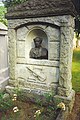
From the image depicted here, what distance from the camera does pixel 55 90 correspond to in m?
4.12

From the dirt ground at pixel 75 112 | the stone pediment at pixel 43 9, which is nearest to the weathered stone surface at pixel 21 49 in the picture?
the stone pediment at pixel 43 9

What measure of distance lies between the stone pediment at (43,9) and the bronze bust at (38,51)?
663 mm

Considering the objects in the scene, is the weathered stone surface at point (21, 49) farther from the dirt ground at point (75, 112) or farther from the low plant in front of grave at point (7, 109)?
the dirt ground at point (75, 112)

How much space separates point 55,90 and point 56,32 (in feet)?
4.48

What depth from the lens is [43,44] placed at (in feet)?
14.5

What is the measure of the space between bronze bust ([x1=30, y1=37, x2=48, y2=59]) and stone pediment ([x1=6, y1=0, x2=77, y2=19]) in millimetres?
663

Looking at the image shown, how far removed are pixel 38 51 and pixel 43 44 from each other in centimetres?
26

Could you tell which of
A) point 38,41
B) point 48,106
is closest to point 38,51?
point 38,41

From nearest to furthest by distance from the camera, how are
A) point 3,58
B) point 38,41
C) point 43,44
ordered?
1. point 38,41
2. point 43,44
3. point 3,58

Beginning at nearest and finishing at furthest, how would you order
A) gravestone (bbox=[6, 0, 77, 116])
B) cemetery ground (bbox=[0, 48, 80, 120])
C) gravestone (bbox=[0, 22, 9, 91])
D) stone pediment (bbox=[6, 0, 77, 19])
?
1. cemetery ground (bbox=[0, 48, 80, 120])
2. stone pediment (bbox=[6, 0, 77, 19])
3. gravestone (bbox=[6, 0, 77, 116])
4. gravestone (bbox=[0, 22, 9, 91])

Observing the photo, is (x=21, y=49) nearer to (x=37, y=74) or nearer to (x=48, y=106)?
(x=37, y=74)

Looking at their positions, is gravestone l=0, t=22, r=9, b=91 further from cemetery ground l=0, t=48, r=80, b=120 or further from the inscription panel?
cemetery ground l=0, t=48, r=80, b=120

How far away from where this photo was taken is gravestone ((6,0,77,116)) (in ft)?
12.3

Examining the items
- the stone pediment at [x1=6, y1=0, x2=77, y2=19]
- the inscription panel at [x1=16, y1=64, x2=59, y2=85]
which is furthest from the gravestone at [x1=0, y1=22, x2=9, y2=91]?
the stone pediment at [x1=6, y1=0, x2=77, y2=19]
